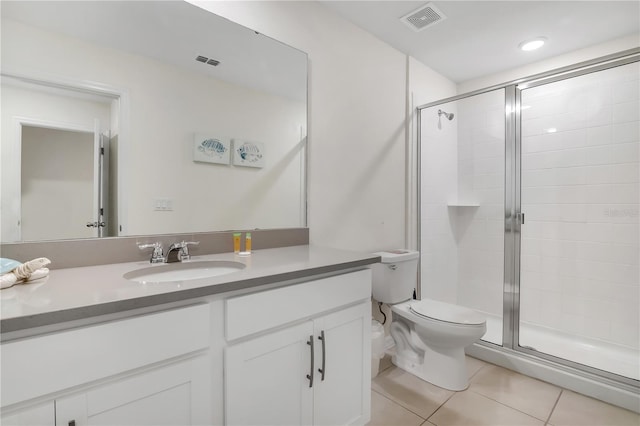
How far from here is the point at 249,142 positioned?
5.38 ft

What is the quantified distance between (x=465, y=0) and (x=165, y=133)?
1.89 metres

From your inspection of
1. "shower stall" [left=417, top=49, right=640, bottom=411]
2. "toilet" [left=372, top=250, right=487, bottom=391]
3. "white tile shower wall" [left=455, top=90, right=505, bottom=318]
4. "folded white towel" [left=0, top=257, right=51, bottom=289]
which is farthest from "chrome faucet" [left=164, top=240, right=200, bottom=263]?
"white tile shower wall" [left=455, top=90, right=505, bottom=318]

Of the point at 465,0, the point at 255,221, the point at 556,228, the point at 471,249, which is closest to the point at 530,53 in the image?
the point at 465,0

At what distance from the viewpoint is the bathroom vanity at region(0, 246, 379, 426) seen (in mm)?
678

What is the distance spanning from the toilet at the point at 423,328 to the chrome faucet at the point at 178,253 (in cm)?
122

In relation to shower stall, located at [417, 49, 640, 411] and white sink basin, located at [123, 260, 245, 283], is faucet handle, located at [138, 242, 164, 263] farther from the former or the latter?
shower stall, located at [417, 49, 640, 411]

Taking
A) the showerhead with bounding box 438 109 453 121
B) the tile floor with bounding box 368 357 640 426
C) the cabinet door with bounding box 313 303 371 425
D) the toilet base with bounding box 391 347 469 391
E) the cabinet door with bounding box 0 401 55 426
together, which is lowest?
the tile floor with bounding box 368 357 640 426

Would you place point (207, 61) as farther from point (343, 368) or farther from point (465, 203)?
point (465, 203)

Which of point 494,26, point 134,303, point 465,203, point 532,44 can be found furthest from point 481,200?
point 134,303

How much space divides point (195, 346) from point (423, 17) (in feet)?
7.41

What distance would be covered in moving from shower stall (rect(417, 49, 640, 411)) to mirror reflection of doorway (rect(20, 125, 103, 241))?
222cm

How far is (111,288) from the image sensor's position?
0.85 m

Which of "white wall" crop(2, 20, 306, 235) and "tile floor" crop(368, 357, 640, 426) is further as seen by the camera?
"tile floor" crop(368, 357, 640, 426)

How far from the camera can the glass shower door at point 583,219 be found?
7.14 ft
